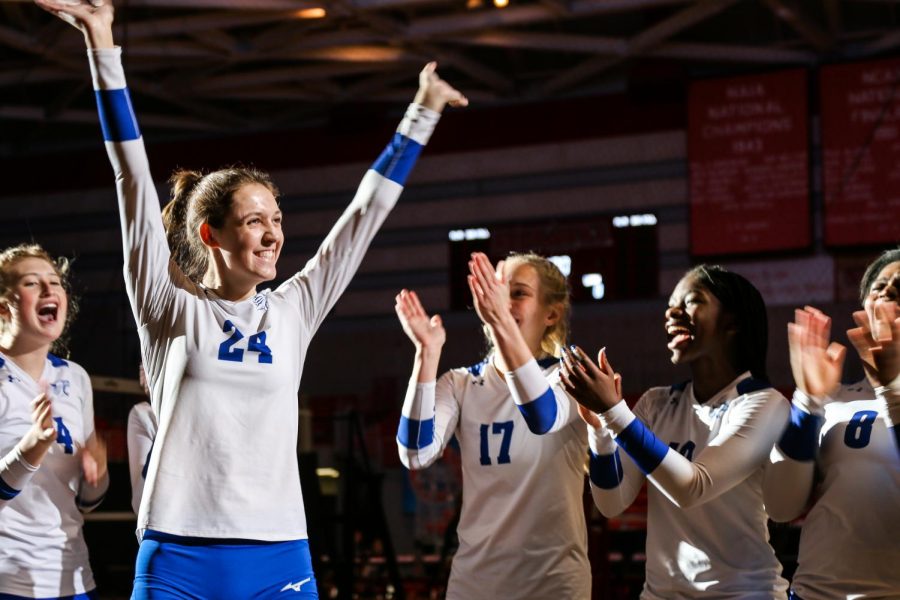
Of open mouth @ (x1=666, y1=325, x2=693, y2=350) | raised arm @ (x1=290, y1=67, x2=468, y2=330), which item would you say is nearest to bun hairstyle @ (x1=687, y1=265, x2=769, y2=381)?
open mouth @ (x1=666, y1=325, x2=693, y2=350)

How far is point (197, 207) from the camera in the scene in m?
3.21

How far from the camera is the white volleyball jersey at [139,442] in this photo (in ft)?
14.6

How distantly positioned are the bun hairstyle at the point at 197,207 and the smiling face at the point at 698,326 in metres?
1.35

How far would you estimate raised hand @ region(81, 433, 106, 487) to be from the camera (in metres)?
4.06

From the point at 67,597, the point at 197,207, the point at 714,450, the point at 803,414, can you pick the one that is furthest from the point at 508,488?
the point at 67,597

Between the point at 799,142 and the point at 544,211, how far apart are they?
3.32 m

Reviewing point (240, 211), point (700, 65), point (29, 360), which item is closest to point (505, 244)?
point (700, 65)

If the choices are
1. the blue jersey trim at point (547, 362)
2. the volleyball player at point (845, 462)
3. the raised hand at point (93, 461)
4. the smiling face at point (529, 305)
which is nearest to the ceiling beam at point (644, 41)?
the smiling face at point (529, 305)

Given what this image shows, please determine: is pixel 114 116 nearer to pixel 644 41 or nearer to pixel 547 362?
pixel 547 362

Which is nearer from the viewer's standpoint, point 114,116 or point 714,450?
point 114,116

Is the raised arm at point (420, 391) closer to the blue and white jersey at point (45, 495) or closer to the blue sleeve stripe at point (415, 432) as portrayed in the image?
the blue sleeve stripe at point (415, 432)

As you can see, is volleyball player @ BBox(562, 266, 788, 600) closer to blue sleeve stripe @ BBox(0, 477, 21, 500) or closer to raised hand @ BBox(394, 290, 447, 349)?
raised hand @ BBox(394, 290, 447, 349)

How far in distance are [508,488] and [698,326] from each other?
88 centimetres

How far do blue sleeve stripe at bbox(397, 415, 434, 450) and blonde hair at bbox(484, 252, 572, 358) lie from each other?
0.66 m
